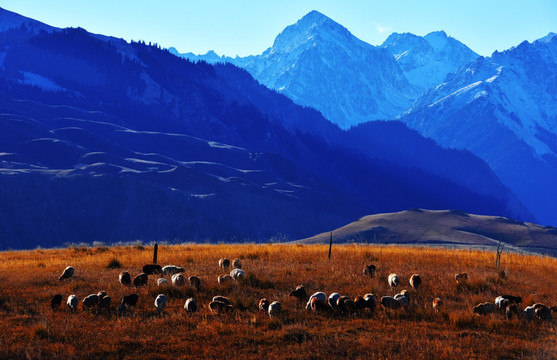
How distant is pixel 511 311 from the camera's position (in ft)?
55.7

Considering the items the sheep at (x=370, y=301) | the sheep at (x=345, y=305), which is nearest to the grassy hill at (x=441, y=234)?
the sheep at (x=370, y=301)

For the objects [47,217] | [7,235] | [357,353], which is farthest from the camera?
[47,217]

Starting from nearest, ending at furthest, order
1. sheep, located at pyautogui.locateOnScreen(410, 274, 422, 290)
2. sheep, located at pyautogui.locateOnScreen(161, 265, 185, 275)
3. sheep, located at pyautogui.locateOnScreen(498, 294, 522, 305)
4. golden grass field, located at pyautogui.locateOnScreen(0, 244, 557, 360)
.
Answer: golden grass field, located at pyautogui.locateOnScreen(0, 244, 557, 360) → sheep, located at pyautogui.locateOnScreen(498, 294, 522, 305) → sheep, located at pyautogui.locateOnScreen(410, 274, 422, 290) → sheep, located at pyautogui.locateOnScreen(161, 265, 185, 275)

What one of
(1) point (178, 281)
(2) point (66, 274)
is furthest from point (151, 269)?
(1) point (178, 281)

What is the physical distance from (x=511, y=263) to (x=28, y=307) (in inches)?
867

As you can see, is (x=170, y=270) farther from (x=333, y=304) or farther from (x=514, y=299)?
(x=514, y=299)

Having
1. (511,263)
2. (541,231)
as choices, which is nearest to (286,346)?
(511,263)

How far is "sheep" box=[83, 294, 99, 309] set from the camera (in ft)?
56.0

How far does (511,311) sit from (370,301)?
13.3ft

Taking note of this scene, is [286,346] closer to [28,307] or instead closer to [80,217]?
[28,307]

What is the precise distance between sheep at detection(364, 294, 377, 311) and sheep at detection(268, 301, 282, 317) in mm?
2567

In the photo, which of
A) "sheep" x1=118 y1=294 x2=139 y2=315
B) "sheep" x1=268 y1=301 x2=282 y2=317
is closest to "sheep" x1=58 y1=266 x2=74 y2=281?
"sheep" x1=118 y1=294 x2=139 y2=315

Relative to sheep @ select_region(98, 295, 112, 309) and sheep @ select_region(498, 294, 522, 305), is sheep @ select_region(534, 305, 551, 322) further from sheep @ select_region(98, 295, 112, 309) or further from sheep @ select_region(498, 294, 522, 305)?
sheep @ select_region(98, 295, 112, 309)

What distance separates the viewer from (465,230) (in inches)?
7411
